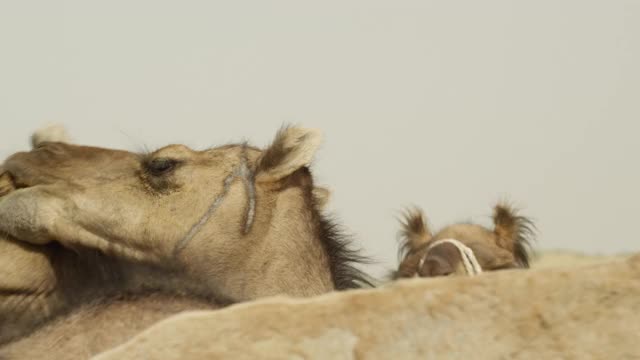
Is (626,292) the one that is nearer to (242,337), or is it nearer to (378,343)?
(378,343)

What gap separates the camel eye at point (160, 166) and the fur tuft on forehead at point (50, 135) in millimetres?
740

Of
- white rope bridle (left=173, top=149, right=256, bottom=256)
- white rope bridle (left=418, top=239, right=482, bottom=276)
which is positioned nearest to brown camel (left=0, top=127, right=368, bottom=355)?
white rope bridle (left=173, top=149, right=256, bottom=256)

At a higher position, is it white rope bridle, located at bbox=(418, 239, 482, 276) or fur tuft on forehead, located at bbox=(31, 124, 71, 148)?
fur tuft on forehead, located at bbox=(31, 124, 71, 148)

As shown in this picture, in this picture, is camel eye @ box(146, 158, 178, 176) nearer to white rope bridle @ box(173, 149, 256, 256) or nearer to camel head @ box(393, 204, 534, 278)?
white rope bridle @ box(173, 149, 256, 256)

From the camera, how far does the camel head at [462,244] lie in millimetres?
6406

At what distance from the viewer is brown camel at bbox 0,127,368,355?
486cm

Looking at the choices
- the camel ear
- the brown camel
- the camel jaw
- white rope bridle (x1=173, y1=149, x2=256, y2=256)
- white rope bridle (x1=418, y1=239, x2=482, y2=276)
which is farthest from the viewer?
white rope bridle (x1=418, y1=239, x2=482, y2=276)

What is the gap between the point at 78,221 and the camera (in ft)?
16.5

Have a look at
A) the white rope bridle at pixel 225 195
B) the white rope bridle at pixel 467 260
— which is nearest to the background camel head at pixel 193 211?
the white rope bridle at pixel 225 195

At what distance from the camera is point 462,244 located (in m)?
6.55

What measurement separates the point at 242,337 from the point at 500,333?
16.0 inches

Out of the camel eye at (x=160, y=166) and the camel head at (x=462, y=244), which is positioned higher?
the camel eye at (x=160, y=166)

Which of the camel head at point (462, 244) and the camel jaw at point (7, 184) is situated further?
the camel head at point (462, 244)

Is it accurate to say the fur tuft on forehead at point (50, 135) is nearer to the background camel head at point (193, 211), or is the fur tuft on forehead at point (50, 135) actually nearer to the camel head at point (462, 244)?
the background camel head at point (193, 211)
